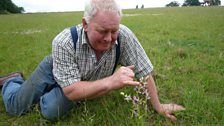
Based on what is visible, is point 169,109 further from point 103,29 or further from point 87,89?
point 103,29

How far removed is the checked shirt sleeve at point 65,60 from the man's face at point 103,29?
292mm

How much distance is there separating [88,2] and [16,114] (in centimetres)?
214

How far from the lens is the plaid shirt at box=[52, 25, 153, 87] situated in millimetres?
3902

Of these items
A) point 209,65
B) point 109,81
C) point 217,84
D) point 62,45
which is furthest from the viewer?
point 209,65

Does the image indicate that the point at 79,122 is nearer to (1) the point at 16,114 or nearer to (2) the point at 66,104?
(2) the point at 66,104

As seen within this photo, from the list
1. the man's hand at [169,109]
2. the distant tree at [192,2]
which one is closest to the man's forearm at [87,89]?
the man's hand at [169,109]

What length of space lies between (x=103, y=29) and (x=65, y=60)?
689 millimetres

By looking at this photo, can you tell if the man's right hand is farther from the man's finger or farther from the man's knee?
the man's knee

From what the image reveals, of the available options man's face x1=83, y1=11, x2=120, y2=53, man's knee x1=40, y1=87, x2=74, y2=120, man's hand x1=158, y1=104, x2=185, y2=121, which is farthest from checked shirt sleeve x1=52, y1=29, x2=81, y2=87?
man's hand x1=158, y1=104, x2=185, y2=121

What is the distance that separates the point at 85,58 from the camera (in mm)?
4078

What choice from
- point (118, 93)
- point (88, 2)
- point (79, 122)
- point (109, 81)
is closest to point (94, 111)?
point (79, 122)

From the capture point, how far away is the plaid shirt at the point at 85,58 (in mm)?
3902

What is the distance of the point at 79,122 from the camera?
13.7ft

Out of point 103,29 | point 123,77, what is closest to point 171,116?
point 123,77
